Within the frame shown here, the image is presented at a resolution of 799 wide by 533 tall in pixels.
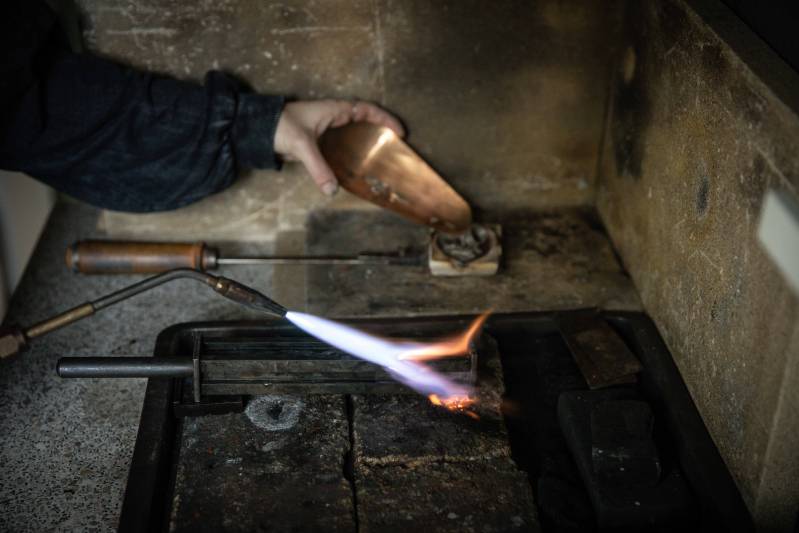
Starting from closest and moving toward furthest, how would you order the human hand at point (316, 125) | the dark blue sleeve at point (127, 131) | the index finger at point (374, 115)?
the dark blue sleeve at point (127, 131) → the human hand at point (316, 125) → the index finger at point (374, 115)

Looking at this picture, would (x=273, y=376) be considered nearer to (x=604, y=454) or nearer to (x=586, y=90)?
(x=604, y=454)

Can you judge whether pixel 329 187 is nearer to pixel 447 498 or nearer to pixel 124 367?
pixel 124 367

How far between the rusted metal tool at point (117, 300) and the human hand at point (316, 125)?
425mm

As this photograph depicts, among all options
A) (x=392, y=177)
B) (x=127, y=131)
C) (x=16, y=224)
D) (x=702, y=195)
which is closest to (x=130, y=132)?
(x=127, y=131)

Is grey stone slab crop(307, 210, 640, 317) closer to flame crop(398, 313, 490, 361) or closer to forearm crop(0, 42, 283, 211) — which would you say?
flame crop(398, 313, 490, 361)

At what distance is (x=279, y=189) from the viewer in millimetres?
2688

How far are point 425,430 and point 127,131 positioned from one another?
118 cm

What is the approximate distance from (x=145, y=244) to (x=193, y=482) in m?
0.87

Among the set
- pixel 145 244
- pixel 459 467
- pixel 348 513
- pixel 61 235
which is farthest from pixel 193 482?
pixel 61 235

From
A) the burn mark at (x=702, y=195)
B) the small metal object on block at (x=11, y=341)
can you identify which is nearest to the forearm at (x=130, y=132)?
the small metal object on block at (x=11, y=341)

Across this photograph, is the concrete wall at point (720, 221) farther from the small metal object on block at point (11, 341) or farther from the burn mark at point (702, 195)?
the small metal object on block at point (11, 341)

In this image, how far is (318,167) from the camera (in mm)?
2410

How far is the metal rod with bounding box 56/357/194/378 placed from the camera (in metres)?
1.98

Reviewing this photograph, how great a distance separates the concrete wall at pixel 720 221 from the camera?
1633mm
